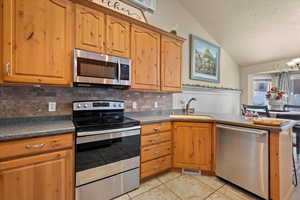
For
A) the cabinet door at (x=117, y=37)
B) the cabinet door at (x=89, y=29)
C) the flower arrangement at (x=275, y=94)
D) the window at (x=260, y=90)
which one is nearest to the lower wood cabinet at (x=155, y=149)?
the cabinet door at (x=117, y=37)

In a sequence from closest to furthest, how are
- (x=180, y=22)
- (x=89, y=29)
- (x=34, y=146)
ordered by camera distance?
1. (x=34, y=146)
2. (x=89, y=29)
3. (x=180, y=22)

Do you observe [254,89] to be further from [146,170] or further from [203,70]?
[146,170]

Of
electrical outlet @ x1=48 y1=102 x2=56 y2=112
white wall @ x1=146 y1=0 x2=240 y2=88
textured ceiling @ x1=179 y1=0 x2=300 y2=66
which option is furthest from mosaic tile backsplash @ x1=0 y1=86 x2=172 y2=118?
textured ceiling @ x1=179 y1=0 x2=300 y2=66

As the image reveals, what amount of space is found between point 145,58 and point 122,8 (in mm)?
854

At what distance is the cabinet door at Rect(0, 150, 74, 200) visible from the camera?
1.24m

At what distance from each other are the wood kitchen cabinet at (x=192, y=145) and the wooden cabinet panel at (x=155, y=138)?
0.44ft

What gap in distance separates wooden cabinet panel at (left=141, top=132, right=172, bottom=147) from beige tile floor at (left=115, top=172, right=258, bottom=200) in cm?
57

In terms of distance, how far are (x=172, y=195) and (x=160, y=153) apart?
579 millimetres

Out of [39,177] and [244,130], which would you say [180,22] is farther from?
[39,177]

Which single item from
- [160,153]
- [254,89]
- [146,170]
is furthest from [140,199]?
[254,89]

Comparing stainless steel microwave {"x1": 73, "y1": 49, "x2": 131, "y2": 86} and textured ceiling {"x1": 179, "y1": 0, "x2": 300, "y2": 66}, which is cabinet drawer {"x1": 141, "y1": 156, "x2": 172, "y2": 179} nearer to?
stainless steel microwave {"x1": 73, "y1": 49, "x2": 131, "y2": 86}

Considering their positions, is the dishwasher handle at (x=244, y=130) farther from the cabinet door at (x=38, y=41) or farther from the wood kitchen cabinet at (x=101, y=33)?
the cabinet door at (x=38, y=41)

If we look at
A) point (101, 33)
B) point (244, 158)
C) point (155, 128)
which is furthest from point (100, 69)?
point (244, 158)

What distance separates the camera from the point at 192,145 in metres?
2.41
